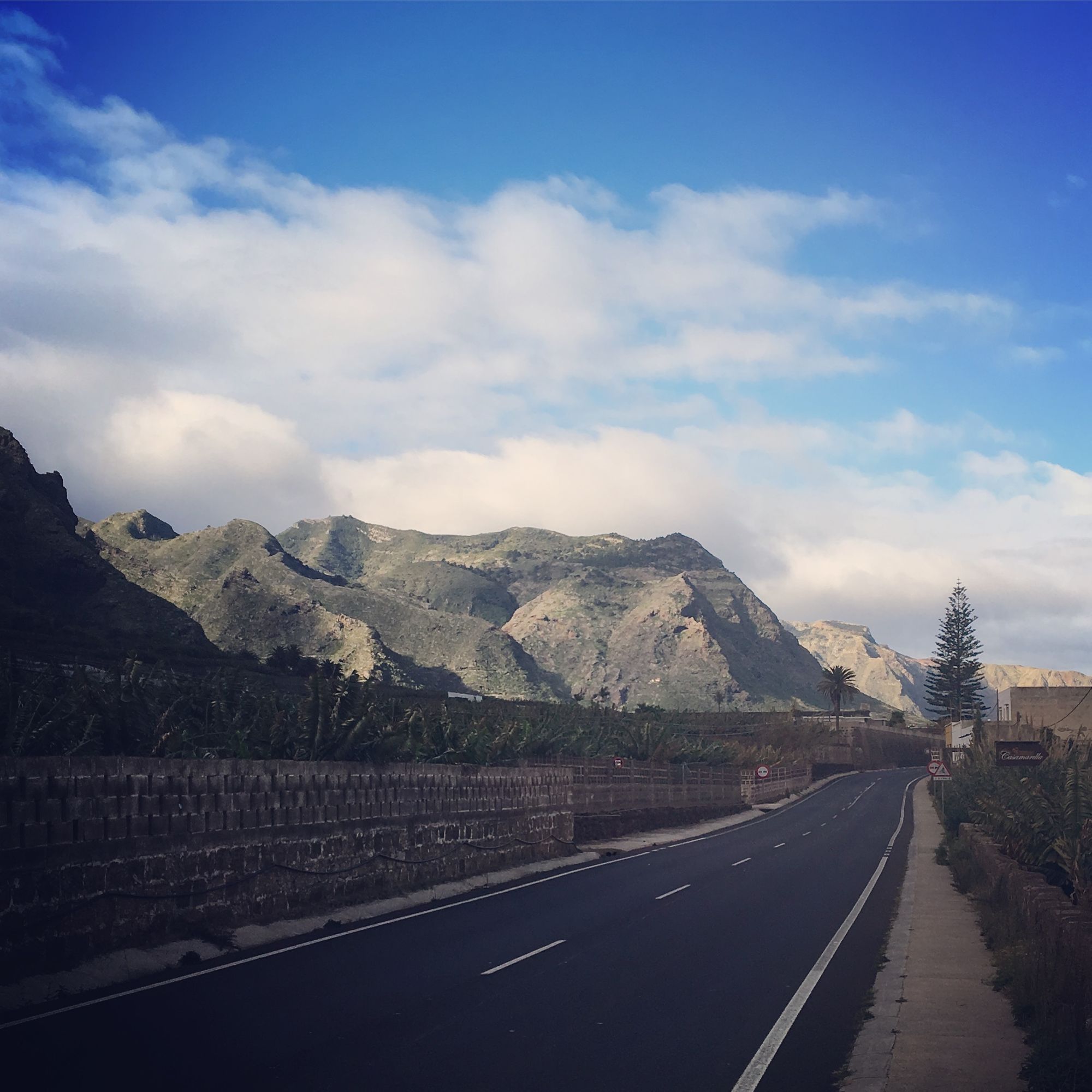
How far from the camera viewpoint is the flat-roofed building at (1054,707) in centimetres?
6656

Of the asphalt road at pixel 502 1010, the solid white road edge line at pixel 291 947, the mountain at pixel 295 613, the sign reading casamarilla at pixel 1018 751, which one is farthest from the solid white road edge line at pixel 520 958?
the mountain at pixel 295 613

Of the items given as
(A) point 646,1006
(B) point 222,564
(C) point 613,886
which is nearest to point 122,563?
(B) point 222,564

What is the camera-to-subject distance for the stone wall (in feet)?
→ 35.2

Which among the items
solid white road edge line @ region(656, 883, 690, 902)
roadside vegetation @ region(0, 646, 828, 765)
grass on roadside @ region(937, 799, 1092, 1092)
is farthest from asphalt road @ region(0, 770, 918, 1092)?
roadside vegetation @ region(0, 646, 828, 765)

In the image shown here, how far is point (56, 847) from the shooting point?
11000mm

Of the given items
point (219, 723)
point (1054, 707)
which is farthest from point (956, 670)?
point (219, 723)

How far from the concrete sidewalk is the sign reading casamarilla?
3066cm

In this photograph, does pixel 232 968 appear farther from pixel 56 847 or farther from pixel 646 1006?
pixel 646 1006

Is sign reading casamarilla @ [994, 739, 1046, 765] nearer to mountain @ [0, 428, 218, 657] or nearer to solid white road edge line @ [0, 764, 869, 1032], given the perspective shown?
solid white road edge line @ [0, 764, 869, 1032]

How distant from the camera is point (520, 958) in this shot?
13195 mm

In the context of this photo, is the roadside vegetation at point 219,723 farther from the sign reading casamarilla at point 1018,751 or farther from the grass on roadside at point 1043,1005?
the sign reading casamarilla at point 1018,751

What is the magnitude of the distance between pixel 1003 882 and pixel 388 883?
32.3ft

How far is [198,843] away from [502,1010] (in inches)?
197

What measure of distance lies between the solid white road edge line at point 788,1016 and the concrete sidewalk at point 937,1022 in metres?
0.66
